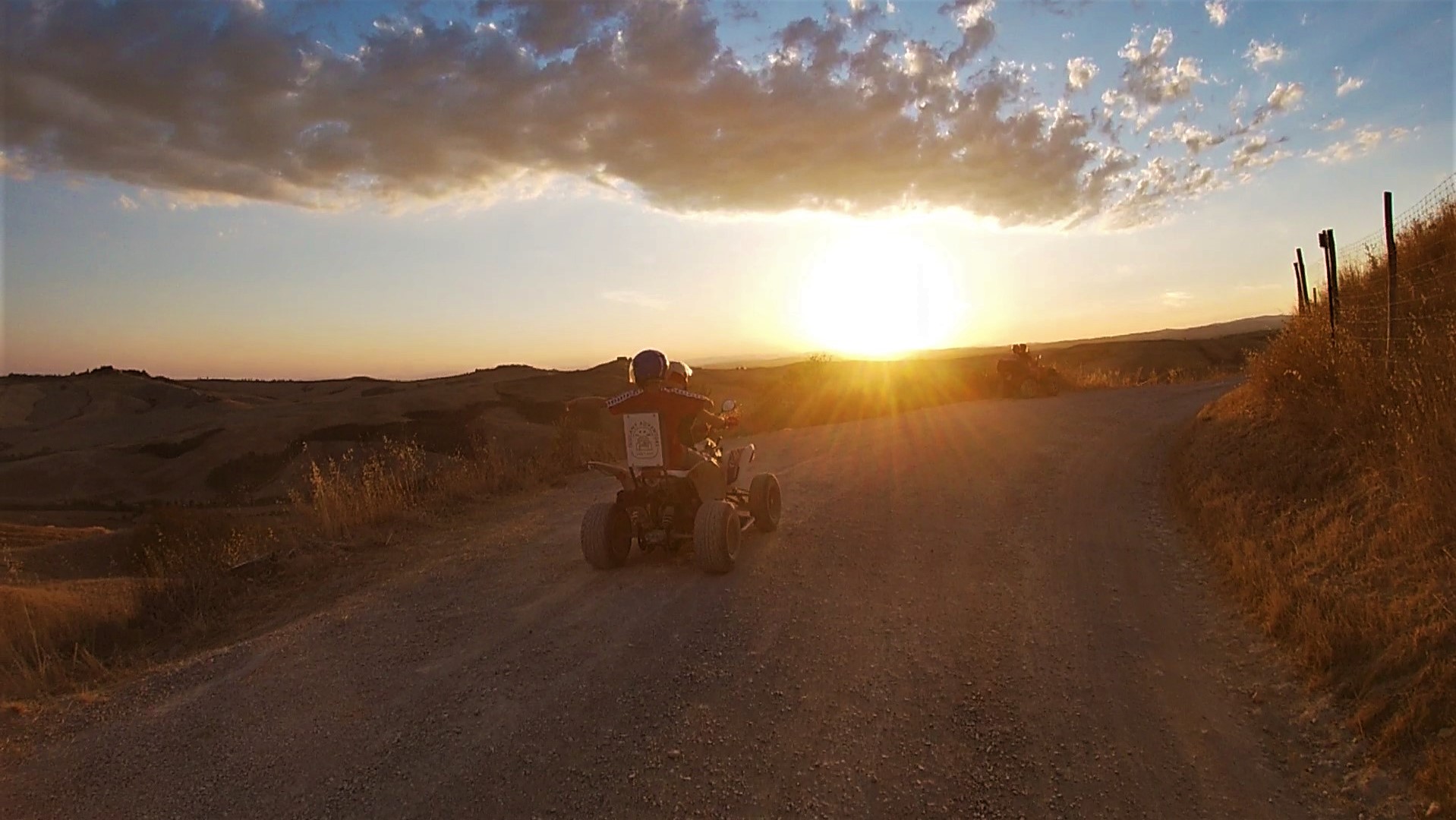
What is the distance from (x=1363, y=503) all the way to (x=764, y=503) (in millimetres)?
4807

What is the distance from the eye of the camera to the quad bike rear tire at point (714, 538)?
6484mm

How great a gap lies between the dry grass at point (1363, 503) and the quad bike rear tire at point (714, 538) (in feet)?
12.0

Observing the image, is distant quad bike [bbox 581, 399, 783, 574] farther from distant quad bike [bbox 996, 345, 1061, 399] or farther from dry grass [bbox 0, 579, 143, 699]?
distant quad bike [bbox 996, 345, 1061, 399]

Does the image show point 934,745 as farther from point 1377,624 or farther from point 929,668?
point 1377,624

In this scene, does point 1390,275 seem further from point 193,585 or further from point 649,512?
point 193,585

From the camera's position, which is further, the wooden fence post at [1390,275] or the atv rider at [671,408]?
the wooden fence post at [1390,275]

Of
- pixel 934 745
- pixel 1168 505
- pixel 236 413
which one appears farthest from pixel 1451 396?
pixel 236 413

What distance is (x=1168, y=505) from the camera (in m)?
8.69

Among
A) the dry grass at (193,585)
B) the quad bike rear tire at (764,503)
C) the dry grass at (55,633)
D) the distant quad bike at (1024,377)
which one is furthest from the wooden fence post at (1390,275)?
the distant quad bike at (1024,377)

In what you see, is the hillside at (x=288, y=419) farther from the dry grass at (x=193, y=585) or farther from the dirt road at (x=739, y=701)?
the dirt road at (x=739, y=701)

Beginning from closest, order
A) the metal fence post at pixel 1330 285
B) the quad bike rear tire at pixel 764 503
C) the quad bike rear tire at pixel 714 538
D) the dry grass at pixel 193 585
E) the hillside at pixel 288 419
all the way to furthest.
Result: the dry grass at pixel 193 585 → the quad bike rear tire at pixel 714 538 → the quad bike rear tire at pixel 764 503 → the metal fence post at pixel 1330 285 → the hillside at pixel 288 419

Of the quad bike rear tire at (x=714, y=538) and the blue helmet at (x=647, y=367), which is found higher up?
the blue helmet at (x=647, y=367)

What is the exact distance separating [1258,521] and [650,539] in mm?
5166

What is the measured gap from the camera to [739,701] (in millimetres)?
4434
